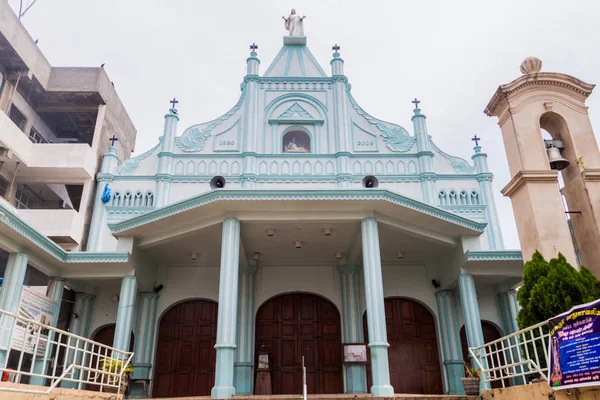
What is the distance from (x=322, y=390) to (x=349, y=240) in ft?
13.6

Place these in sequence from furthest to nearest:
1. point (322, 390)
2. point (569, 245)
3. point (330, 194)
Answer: point (322, 390), point (330, 194), point (569, 245)

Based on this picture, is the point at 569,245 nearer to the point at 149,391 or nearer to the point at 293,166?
the point at 293,166

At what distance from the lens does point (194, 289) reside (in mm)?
13570

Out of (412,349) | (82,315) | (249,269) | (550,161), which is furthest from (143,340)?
(550,161)

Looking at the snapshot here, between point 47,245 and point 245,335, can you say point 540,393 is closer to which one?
point 245,335

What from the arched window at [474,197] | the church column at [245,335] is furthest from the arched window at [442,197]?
the church column at [245,335]

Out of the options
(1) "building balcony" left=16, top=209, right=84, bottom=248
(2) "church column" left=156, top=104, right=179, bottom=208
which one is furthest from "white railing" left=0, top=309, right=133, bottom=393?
(2) "church column" left=156, top=104, right=179, bottom=208

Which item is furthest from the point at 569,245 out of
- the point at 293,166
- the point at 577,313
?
the point at 293,166

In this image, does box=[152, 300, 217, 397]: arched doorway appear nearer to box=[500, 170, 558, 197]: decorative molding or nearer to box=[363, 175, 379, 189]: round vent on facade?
box=[363, 175, 379, 189]: round vent on facade

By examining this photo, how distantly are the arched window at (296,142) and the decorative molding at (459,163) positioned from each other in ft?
14.6

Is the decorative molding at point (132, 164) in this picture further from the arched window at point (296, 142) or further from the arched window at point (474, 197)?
the arched window at point (474, 197)

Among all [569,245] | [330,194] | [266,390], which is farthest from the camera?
[266,390]

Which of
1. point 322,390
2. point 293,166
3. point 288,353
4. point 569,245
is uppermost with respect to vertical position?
point 293,166

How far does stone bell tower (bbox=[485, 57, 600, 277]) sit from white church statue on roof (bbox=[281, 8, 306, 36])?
39.0 feet
